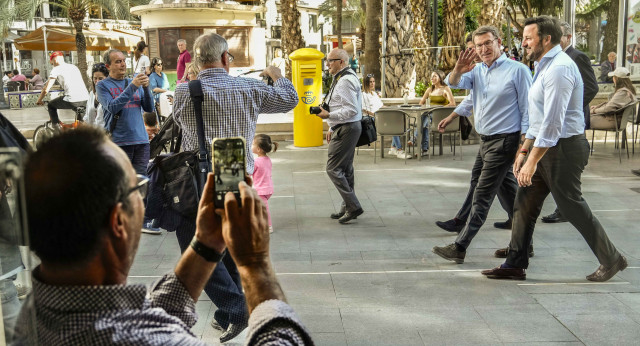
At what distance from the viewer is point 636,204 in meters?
8.44

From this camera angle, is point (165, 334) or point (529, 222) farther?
point (529, 222)

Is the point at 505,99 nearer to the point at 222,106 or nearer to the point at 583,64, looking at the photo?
the point at 583,64

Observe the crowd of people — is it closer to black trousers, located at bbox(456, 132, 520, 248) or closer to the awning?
black trousers, located at bbox(456, 132, 520, 248)

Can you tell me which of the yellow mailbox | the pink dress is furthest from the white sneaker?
the pink dress

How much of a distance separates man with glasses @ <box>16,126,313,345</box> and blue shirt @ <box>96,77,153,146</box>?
5.35 meters

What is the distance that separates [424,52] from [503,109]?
39.1 feet

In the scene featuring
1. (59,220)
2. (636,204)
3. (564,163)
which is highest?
(59,220)

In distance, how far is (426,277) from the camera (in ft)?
19.0

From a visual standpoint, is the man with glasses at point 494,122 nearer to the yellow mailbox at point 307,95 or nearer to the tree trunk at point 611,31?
the yellow mailbox at point 307,95

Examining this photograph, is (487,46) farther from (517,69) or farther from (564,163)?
(564,163)

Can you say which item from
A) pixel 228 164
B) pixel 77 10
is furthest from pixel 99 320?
pixel 77 10

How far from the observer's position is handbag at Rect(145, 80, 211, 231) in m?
4.39

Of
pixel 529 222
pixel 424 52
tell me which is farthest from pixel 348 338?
pixel 424 52

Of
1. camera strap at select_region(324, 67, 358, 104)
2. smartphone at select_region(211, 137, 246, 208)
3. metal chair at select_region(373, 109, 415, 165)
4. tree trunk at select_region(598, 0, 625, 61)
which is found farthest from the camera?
tree trunk at select_region(598, 0, 625, 61)
